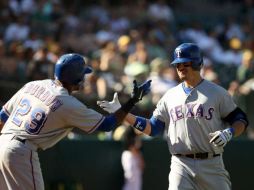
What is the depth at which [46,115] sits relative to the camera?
6.58 metres

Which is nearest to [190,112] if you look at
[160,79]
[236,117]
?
[236,117]

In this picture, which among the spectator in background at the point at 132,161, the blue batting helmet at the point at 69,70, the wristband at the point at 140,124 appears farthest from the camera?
the spectator in background at the point at 132,161

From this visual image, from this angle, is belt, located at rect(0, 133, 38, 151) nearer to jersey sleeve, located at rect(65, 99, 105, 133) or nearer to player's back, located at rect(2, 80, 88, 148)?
player's back, located at rect(2, 80, 88, 148)

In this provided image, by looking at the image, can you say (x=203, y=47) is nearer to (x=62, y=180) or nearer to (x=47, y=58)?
(x=47, y=58)

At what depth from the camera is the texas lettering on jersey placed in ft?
23.2

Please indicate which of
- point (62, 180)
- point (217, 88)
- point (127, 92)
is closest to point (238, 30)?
point (127, 92)

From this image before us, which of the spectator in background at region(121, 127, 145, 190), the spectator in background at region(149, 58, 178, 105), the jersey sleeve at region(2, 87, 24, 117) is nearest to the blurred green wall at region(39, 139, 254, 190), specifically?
the spectator in background at region(121, 127, 145, 190)

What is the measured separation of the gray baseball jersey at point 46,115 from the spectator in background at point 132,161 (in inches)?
160

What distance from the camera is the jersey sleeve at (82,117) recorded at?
6645 millimetres

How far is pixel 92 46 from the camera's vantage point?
15148 mm

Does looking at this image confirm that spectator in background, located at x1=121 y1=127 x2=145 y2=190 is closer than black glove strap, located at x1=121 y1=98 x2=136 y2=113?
No

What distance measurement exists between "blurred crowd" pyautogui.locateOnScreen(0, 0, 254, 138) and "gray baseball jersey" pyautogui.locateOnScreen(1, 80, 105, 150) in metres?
5.74

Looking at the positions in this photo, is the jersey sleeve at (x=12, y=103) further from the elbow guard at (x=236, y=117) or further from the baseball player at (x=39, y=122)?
the elbow guard at (x=236, y=117)

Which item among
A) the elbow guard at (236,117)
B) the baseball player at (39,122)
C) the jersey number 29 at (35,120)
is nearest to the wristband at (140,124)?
the baseball player at (39,122)
